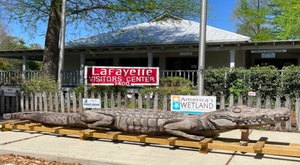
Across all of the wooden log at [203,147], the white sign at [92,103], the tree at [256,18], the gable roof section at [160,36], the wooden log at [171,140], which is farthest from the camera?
the tree at [256,18]

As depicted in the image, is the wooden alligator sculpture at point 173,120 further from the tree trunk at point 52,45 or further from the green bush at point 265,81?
the tree trunk at point 52,45

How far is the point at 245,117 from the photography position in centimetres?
596

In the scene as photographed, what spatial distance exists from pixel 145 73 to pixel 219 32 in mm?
9606

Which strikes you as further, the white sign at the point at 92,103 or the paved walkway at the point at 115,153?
the white sign at the point at 92,103

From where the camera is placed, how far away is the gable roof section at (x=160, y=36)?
19.4 m

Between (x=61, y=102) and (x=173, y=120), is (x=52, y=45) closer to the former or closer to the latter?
(x=61, y=102)

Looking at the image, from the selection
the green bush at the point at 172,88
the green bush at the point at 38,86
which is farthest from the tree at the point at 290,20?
the green bush at the point at 38,86

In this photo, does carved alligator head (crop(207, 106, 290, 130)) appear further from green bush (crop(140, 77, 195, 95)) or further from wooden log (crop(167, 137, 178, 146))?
green bush (crop(140, 77, 195, 95))

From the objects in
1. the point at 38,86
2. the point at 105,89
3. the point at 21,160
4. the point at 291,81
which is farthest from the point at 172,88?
the point at 21,160

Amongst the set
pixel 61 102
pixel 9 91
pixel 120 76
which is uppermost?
pixel 120 76

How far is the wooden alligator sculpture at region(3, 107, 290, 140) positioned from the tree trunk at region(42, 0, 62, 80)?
9.98m

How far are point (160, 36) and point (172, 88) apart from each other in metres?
8.83

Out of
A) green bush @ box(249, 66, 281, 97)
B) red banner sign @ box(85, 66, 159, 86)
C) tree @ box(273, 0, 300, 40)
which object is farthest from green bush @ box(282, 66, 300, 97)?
tree @ box(273, 0, 300, 40)

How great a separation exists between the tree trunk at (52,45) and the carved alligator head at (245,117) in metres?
12.8
